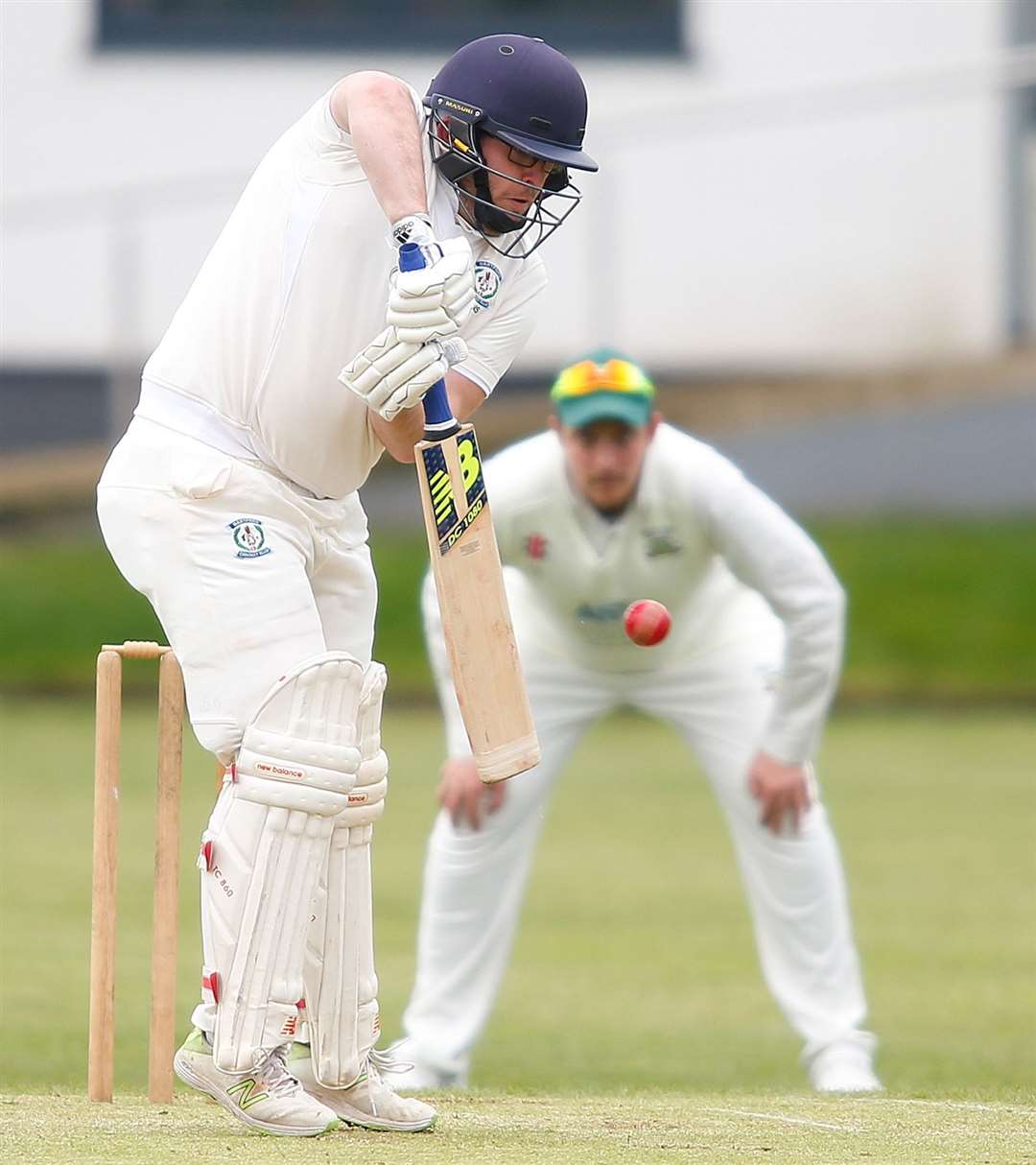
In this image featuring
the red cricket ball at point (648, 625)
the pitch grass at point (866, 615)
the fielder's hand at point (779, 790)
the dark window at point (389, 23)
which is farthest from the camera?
the dark window at point (389, 23)

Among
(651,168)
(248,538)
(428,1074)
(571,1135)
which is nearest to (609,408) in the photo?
(428,1074)

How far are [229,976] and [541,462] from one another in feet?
6.70

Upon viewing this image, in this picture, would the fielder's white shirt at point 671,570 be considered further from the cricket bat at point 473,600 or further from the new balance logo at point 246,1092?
the new balance logo at point 246,1092

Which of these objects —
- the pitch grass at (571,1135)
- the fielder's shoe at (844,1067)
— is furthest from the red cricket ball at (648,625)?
the fielder's shoe at (844,1067)

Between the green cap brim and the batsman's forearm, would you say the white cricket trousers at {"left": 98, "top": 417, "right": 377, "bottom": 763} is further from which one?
the green cap brim

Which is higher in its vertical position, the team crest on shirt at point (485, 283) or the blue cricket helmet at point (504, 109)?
the blue cricket helmet at point (504, 109)

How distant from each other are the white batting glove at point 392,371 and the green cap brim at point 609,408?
1.73 m

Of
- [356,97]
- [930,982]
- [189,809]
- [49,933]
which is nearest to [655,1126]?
[356,97]

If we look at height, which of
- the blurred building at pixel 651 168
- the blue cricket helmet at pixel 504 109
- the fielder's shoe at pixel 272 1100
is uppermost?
the blurred building at pixel 651 168

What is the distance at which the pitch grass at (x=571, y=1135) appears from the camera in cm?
315

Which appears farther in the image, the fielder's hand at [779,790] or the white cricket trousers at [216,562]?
the fielder's hand at [779,790]

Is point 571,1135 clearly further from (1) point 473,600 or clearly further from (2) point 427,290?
(2) point 427,290

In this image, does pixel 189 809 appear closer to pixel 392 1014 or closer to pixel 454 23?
pixel 392 1014

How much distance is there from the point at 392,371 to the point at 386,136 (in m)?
0.34
